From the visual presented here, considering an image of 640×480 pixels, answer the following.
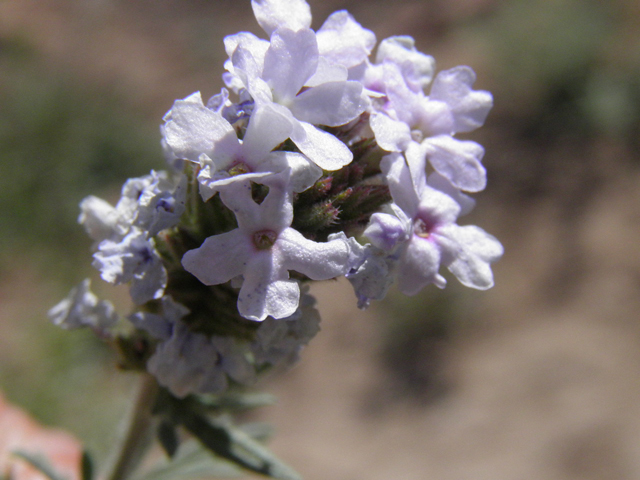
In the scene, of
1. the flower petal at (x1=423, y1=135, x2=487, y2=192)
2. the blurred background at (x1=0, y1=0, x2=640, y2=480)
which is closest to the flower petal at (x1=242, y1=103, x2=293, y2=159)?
the flower petal at (x1=423, y1=135, x2=487, y2=192)

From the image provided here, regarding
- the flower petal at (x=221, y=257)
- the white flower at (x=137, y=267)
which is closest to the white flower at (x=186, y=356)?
the white flower at (x=137, y=267)

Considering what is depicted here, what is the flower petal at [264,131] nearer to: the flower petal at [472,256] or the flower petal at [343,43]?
the flower petal at [343,43]

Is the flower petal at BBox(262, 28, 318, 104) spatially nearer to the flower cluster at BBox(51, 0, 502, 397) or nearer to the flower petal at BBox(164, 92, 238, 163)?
the flower cluster at BBox(51, 0, 502, 397)

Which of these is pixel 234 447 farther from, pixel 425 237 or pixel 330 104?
pixel 330 104

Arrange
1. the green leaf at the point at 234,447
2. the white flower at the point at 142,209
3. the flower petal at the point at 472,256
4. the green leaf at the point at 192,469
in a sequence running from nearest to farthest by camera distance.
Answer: the white flower at the point at 142,209
the flower petal at the point at 472,256
the green leaf at the point at 234,447
the green leaf at the point at 192,469

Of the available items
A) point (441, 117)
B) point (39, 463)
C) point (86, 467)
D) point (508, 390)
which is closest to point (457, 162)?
point (441, 117)

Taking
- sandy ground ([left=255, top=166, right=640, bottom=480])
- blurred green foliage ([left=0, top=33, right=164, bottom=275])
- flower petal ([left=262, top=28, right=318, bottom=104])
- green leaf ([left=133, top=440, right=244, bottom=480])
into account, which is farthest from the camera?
blurred green foliage ([left=0, top=33, right=164, bottom=275])
